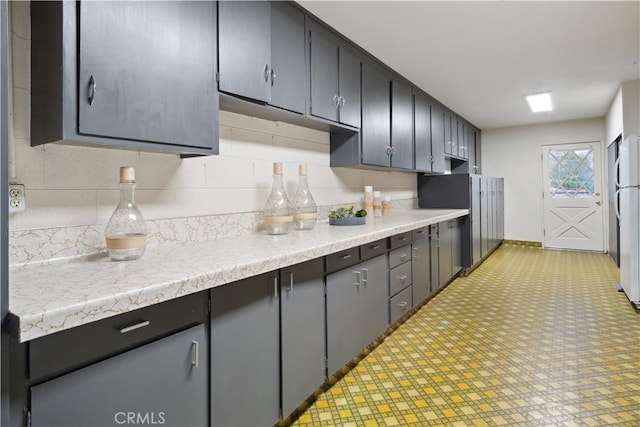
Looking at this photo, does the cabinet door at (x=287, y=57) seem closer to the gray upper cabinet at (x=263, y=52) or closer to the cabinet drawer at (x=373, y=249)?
the gray upper cabinet at (x=263, y=52)

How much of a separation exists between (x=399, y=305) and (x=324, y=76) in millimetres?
1813

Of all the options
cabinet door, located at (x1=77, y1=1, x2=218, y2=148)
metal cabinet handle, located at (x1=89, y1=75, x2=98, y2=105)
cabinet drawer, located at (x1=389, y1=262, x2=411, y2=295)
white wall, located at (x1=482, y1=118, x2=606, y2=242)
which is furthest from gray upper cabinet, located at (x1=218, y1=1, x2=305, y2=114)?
white wall, located at (x1=482, y1=118, x2=606, y2=242)

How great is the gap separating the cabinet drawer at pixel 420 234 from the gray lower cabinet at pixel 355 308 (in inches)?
26.6

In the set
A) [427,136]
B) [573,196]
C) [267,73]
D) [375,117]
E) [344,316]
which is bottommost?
[344,316]

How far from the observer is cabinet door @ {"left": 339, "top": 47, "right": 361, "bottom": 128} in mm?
2717

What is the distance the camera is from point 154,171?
1720 mm

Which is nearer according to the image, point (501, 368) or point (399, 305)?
point (501, 368)

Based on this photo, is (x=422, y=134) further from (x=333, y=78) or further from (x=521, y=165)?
(x=521, y=165)

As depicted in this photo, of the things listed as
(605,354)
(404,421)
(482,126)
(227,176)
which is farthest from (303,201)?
(482,126)

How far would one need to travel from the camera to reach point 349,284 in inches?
84.5

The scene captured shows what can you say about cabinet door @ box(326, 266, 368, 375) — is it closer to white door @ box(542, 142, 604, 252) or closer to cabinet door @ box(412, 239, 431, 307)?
cabinet door @ box(412, 239, 431, 307)

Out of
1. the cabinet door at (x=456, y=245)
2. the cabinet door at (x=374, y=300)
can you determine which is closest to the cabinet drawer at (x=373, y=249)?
the cabinet door at (x=374, y=300)

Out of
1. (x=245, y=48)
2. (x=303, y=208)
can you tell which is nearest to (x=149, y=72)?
(x=245, y=48)

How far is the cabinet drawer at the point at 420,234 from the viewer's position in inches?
126
